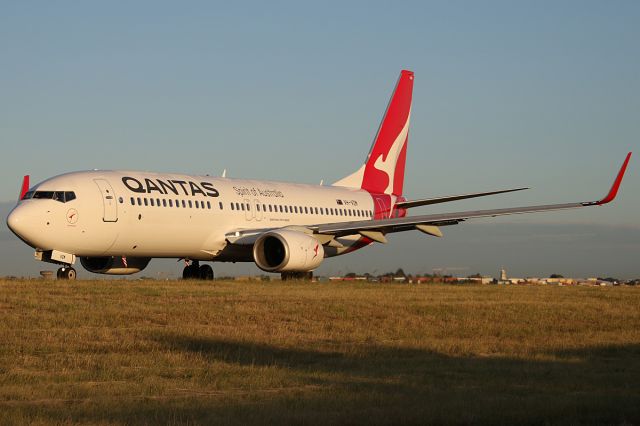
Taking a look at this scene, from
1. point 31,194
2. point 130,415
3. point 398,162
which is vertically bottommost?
point 130,415

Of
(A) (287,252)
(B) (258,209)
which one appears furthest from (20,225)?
(B) (258,209)

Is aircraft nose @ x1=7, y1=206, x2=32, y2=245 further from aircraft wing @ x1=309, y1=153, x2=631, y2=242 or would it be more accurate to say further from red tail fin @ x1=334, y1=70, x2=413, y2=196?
red tail fin @ x1=334, y1=70, x2=413, y2=196

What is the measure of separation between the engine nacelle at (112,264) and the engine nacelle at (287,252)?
14.1 feet

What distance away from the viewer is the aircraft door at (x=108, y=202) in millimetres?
31531

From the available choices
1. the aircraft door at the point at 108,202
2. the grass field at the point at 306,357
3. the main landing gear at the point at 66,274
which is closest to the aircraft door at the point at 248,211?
the aircraft door at the point at 108,202

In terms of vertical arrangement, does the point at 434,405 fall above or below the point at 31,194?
below

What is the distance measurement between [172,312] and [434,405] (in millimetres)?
11003

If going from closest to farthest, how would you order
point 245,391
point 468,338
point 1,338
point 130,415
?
1. point 130,415
2. point 245,391
3. point 1,338
4. point 468,338

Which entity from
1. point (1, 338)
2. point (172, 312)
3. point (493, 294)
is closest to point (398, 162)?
point (493, 294)

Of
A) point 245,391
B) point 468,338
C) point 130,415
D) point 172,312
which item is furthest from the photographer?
point 172,312

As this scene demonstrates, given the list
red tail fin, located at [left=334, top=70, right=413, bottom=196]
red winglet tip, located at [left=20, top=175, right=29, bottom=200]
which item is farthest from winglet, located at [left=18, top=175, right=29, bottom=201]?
red tail fin, located at [left=334, top=70, right=413, bottom=196]

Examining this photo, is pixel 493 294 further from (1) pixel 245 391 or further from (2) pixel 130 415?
(2) pixel 130 415

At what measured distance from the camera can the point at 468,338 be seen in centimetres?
1920

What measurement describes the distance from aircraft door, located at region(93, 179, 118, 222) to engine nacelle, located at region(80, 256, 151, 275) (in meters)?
3.05
